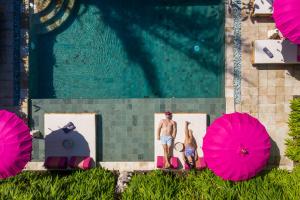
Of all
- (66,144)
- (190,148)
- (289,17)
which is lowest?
(190,148)

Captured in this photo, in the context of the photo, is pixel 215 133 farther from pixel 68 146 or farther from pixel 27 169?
pixel 27 169

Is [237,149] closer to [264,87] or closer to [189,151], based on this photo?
[189,151]

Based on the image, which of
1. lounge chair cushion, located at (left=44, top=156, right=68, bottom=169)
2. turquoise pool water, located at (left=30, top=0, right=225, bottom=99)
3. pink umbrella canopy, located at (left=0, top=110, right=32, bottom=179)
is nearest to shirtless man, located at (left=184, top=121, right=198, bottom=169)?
turquoise pool water, located at (left=30, top=0, right=225, bottom=99)

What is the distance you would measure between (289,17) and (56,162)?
9.18m

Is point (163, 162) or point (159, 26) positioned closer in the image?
point (163, 162)

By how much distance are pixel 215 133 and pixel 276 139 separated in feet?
12.8

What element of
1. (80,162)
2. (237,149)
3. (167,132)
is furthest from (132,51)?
(237,149)

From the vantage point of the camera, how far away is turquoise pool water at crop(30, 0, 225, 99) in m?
14.0

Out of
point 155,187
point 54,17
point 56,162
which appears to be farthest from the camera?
point 54,17

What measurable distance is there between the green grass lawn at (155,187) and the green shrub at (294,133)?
106cm

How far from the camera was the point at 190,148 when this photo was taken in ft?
41.1

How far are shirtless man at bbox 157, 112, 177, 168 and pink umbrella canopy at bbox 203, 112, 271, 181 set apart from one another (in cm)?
234

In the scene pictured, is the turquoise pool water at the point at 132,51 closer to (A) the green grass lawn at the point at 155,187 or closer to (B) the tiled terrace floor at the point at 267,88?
(B) the tiled terrace floor at the point at 267,88

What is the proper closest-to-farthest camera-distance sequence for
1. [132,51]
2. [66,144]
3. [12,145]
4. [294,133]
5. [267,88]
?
[12,145]
[294,133]
[66,144]
[267,88]
[132,51]
